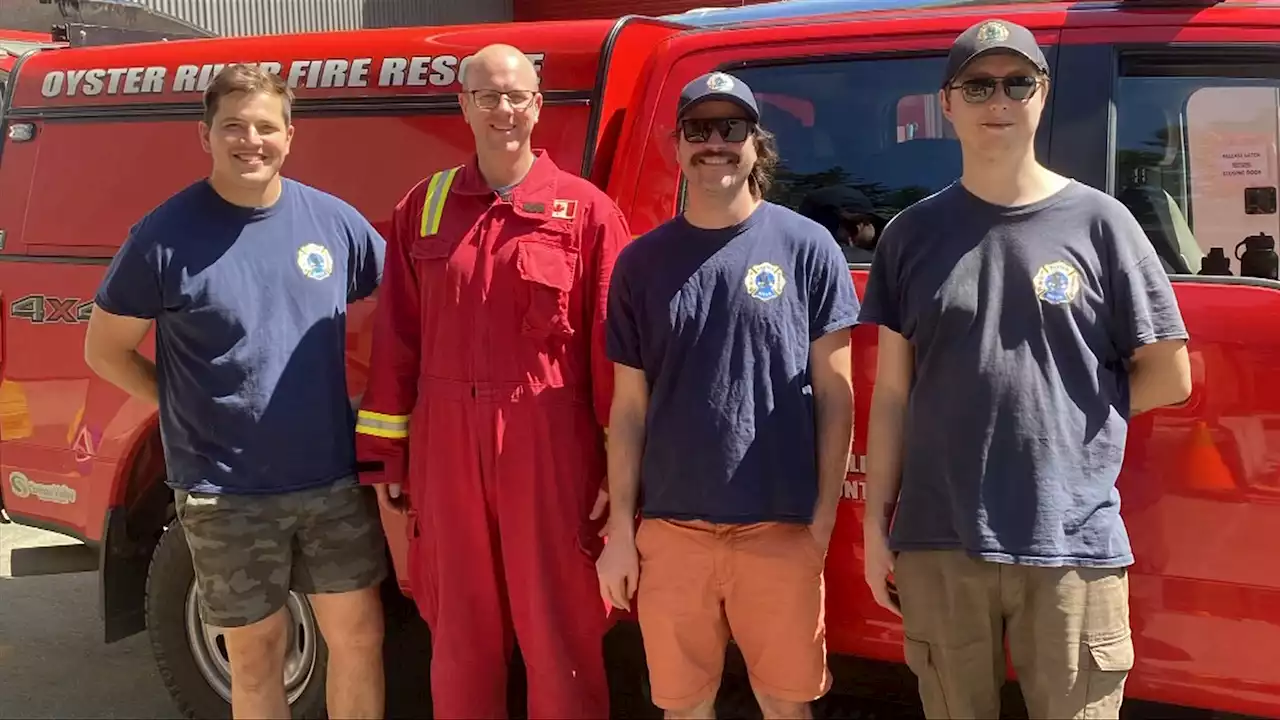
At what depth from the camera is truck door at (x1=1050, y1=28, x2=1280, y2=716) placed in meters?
2.21

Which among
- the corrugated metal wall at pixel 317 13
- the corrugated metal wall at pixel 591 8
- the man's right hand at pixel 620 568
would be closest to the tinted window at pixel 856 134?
the man's right hand at pixel 620 568

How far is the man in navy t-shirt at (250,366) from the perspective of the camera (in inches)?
98.4

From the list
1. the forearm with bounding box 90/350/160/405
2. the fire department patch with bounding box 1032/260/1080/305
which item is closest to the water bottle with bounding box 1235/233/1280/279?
the fire department patch with bounding box 1032/260/1080/305

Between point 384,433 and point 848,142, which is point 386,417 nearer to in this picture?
point 384,433

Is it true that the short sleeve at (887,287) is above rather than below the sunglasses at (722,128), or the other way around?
below

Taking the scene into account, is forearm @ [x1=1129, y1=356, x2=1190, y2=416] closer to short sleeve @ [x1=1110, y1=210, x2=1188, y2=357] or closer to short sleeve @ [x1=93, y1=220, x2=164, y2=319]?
short sleeve @ [x1=1110, y1=210, x2=1188, y2=357]

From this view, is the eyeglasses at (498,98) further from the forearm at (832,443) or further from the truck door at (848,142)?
the forearm at (832,443)

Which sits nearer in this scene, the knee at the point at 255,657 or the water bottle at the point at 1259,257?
the water bottle at the point at 1259,257

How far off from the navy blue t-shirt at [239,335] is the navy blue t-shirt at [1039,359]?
144 cm

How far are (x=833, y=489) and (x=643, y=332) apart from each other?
1.67ft

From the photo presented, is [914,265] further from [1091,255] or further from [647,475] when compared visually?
[647,475]

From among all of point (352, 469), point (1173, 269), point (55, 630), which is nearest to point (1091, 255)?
point (1173, 269)

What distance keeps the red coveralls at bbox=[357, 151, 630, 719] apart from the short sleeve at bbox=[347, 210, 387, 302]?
0.64 feet

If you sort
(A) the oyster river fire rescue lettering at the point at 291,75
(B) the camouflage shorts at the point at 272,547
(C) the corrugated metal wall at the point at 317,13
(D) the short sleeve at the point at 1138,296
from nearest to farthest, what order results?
1. (D) the short sleeve at the point at 1138,296
2. (B) the camouflage shorts at the point at 272,547
3. (A) the oyster river fire rescue lettering at the point at 291,75
4. (C) the corrugated metal wall at the point at 317,13
